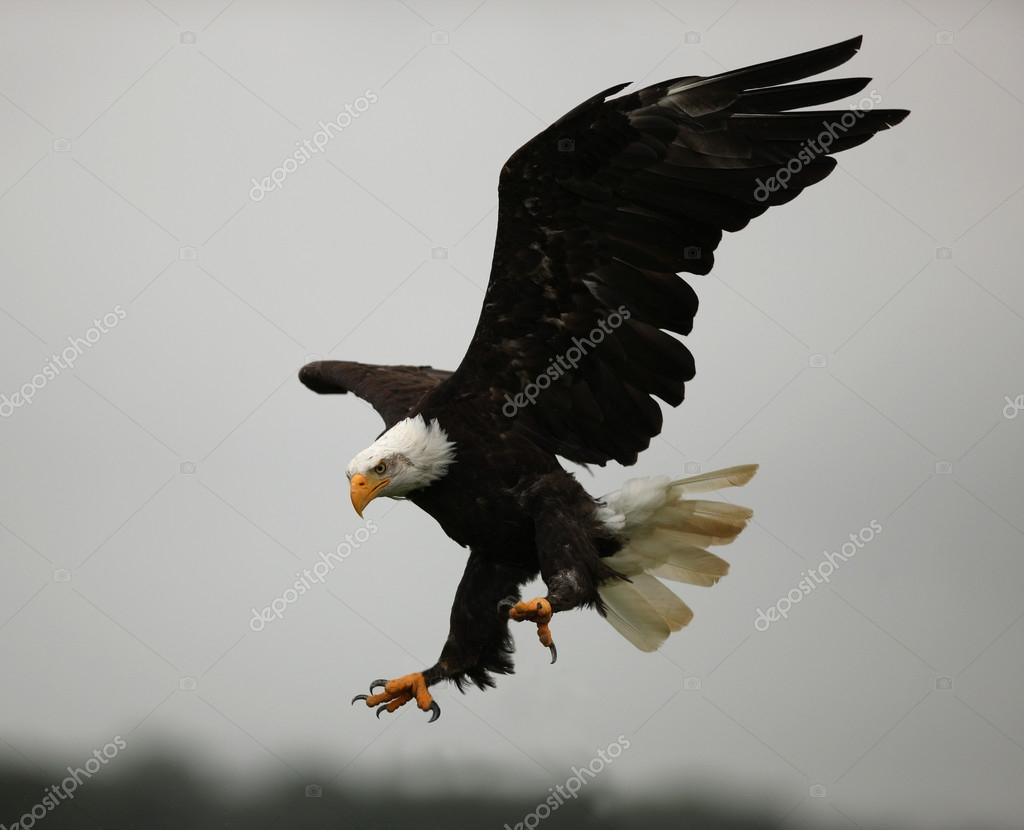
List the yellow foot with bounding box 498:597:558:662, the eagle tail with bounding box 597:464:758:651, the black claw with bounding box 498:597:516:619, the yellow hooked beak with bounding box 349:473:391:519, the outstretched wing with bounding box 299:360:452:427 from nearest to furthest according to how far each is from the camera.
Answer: the yellow foot with bounding box 498:597:558:662, the yellow hooked beak with bounding box 349:473:391:519, the black claw with bounding box 498:597:516:619, the eagle tail with bounding box 597:464:758:651, the outstretched wing with bounding box 299:360:452:427

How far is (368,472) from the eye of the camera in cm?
673

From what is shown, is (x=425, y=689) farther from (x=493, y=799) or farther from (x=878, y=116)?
(x=493, y=799)

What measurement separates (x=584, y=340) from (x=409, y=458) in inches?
35.4

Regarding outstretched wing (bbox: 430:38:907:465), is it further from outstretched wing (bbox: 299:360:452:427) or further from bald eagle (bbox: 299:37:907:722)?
outstretched wing (bbox: 299:360:452:427)

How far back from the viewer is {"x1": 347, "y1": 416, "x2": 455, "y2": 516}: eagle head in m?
6.70

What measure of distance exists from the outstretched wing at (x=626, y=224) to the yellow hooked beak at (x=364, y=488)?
46 cm

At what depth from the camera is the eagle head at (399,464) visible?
6699 millimetres

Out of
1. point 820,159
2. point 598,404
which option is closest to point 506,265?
point 598,404

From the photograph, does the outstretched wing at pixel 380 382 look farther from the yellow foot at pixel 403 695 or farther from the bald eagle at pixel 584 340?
the yellow foot at pixel 403 695

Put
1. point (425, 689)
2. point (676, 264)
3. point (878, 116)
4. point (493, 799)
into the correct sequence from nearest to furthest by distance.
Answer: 1. point (878, 116)
2. point (676, 264)
3. point (425, 689)
4. point (493, 799)

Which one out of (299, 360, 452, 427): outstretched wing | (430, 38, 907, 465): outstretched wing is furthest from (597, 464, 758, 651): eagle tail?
(299, 360, 452, 427): outstretched wing

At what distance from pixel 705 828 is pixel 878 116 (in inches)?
770

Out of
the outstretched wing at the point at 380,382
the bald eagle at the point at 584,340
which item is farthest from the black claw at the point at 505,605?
the outstretched wing at the point at 380,382

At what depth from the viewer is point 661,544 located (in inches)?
300
